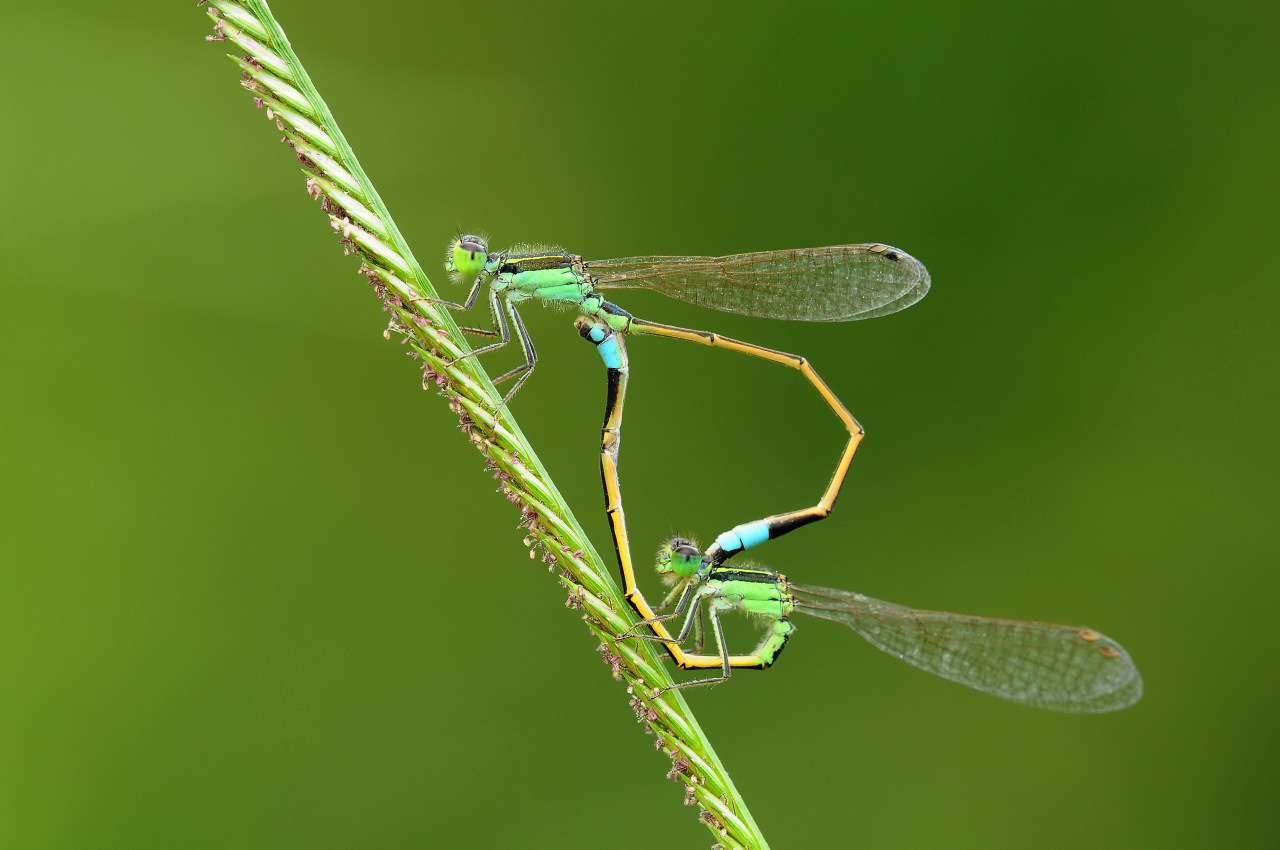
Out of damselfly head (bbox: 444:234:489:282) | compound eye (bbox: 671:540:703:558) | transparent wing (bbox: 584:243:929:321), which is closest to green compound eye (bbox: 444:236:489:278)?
damselfly head (bbox: 444:234:489:282)

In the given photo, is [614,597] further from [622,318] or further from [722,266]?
[722,266]

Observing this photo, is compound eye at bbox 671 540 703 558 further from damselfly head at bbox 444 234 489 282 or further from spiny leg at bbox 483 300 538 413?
damselfly head at bbox 444 234 489 282

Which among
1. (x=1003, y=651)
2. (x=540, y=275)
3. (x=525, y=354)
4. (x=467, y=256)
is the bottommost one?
(x=1003, y=651)

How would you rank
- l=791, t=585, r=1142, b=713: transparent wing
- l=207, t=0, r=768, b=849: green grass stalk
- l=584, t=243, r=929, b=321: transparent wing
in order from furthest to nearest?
1. l=584, t=243, r=929, b=321: transparent wing
2. l=791, t=585, r=1142, b=713: transparent wing
3. l=207, t=0, r=768, b=849: green grass stalk

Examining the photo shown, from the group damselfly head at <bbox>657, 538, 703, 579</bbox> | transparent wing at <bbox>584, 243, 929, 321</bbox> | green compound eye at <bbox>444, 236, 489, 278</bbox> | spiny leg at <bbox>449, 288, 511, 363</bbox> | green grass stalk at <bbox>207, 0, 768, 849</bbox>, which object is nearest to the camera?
green grass stalk at <bbox>207, 0, 768, 849</bbox>

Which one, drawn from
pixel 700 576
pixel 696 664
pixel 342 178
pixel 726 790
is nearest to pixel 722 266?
pixel 700 576

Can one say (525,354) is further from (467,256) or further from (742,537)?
(742,537)

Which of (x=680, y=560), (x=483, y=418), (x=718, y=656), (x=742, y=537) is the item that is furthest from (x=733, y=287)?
(x=483, y=418)

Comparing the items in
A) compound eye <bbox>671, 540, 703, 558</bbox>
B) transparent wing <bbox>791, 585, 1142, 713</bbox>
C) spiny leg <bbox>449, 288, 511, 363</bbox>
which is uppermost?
spiny leg <bbox>449, 288, 511, 363</bbox>
